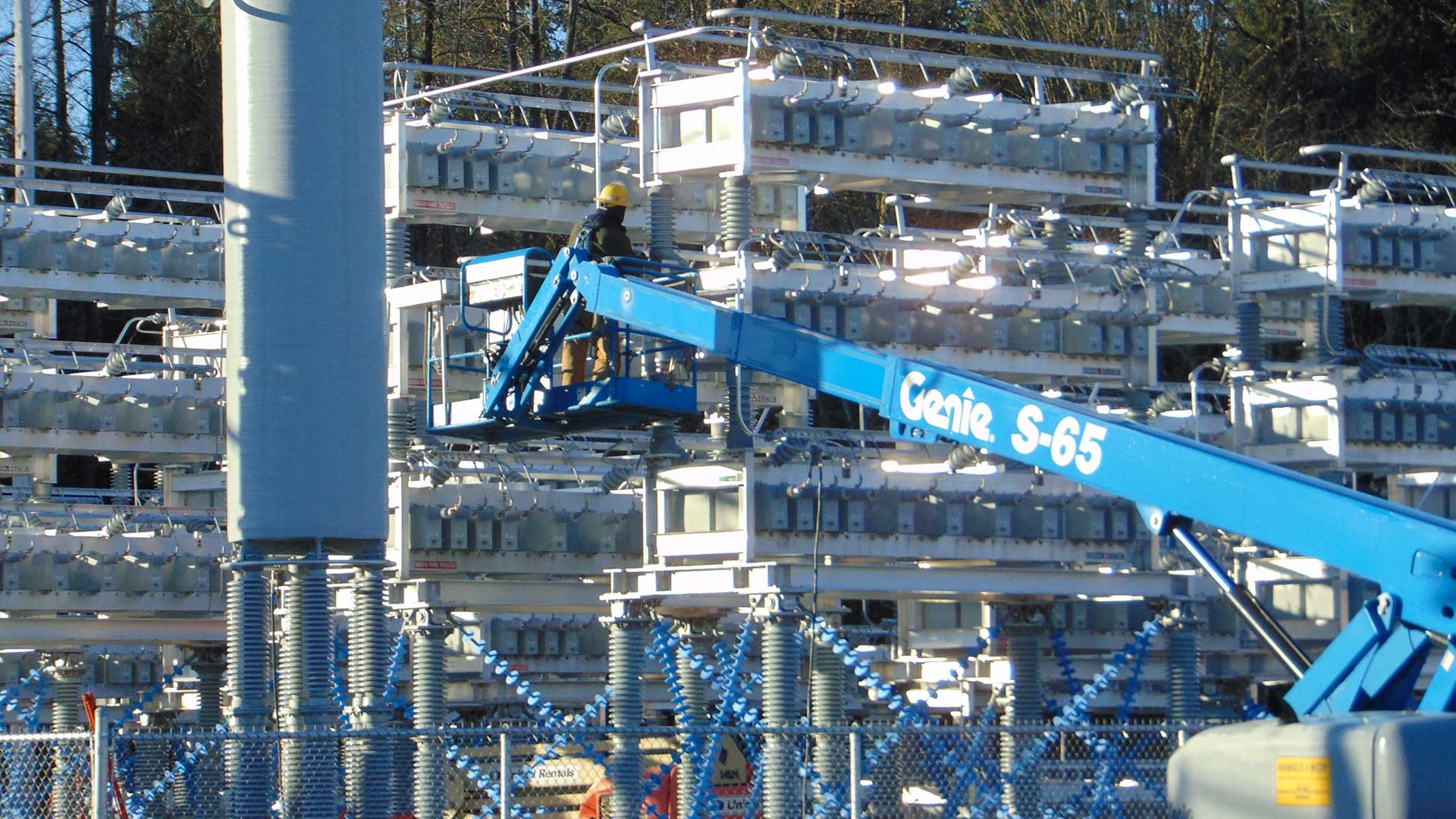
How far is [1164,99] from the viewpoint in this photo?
4734 centimetres

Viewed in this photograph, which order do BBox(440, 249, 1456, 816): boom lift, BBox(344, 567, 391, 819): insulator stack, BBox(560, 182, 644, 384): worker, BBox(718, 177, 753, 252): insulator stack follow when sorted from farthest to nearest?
BBox(718, 177, 753, 252): insulator stack < BBox(560, 182, 644, 384): worker < BBox(344, 567, 391, 819): insulator stack < BBox(440, 249, 1456, 816): boom lift

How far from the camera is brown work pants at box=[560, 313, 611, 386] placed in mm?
22672

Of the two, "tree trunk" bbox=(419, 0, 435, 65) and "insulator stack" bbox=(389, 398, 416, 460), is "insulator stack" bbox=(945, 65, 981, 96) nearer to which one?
"insulator stack" bbox=(389, 398, 416, 460)

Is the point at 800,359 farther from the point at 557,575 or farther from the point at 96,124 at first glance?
the point at 96,124

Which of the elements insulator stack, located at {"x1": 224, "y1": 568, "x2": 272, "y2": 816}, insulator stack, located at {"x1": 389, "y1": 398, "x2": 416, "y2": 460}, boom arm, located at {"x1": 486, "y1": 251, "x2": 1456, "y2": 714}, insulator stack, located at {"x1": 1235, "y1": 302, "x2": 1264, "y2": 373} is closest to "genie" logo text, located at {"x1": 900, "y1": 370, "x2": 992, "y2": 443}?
boom arm, located at {"x1": 486, "y1": 251, "x2": 1456, "y2": 714}

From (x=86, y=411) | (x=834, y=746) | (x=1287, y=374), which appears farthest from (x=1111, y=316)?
(x=86, y=411)

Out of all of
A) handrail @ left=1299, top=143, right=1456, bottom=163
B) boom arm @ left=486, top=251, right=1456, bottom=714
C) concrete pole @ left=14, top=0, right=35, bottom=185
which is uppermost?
concrete pole @ left=14, top=0, right=35, bottom=185

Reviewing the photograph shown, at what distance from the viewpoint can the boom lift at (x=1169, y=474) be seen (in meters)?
14.9

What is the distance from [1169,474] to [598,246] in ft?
25.1

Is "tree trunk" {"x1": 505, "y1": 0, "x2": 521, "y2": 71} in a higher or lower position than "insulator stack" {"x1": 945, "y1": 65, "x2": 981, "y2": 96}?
higher

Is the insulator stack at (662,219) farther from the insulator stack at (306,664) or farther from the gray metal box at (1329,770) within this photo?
the gray metal box at (1329,770)

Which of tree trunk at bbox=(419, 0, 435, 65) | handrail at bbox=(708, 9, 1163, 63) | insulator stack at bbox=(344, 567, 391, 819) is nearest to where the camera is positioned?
insulator stack at bbox=(344, 567, 391, 819)

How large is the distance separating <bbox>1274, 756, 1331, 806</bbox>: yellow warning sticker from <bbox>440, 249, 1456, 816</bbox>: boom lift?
0.01 m

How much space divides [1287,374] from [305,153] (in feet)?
42.9
